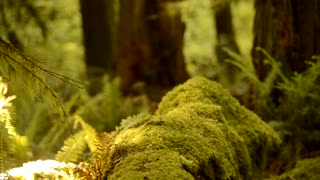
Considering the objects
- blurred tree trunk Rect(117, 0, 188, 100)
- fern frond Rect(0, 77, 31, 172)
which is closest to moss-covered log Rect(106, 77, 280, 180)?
fern frond Rect(0, 77, 31, 172)

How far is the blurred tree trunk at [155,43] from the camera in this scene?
9852 mm

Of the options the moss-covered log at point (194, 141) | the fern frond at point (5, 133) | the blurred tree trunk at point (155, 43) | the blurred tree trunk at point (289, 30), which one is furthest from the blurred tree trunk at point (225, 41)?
the fern frond at point (5, 133)

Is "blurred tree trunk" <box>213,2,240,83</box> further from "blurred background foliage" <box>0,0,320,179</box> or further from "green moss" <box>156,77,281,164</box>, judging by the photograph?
"green moss" <box>156,77,281,164</box>

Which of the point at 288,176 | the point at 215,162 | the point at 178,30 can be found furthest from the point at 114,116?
the point at 215,162

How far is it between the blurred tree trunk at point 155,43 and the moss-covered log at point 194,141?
16.6ft

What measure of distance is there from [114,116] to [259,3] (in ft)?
11.0

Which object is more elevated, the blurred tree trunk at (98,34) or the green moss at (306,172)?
the blurred tree trunk at (98,34)

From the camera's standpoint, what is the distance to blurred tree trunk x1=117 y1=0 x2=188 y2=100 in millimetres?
9852

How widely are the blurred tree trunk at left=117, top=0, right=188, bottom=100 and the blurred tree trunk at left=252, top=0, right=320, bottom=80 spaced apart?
3196 mm

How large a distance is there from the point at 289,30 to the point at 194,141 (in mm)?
3552

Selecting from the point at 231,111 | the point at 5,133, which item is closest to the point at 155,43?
the point at 231,111

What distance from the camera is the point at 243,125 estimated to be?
4.50 meters

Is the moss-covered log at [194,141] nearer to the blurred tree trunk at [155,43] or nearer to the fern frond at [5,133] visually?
the fern frond at [5,133]

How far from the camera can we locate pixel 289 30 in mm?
6535
